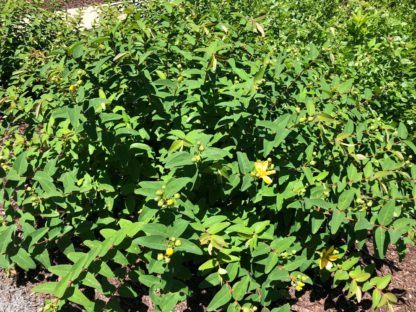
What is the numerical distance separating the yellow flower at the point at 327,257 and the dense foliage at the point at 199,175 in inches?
0.4

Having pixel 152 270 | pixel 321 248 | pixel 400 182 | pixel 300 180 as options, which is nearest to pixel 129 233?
pixel 152 270

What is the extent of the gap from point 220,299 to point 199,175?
595 millimetres

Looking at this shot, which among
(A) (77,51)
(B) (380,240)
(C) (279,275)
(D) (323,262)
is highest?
(A) (77,51)

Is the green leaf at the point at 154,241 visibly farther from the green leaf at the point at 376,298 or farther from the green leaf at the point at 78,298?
the green leaf at the point at 376,298

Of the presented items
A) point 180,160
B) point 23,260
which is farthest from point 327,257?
point 23,260

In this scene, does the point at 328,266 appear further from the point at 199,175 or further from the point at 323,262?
the point at 199,175

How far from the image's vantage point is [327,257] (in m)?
2.08

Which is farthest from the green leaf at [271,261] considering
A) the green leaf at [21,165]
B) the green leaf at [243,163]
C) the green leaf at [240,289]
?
the green leaf at [21,165]

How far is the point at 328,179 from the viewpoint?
7.41 ft

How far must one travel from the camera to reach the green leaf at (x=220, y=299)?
1788mm

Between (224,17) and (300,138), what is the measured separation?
1.69 m

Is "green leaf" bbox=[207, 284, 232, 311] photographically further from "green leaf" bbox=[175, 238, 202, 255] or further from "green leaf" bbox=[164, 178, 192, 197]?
"green leaf" bbox=[164, 178, 192, 197]

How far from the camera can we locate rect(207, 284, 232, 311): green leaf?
1.79 metres

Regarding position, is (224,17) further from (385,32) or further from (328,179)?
(328,179)
